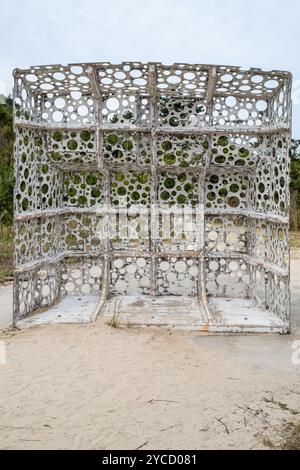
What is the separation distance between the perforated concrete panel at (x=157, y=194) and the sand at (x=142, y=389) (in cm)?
63

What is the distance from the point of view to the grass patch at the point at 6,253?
911cm

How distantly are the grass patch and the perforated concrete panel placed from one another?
216 cm

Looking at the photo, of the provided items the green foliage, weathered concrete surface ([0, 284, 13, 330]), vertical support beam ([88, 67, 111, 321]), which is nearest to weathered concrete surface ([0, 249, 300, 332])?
weathered concrete surface ([0, 284, 13, 330])

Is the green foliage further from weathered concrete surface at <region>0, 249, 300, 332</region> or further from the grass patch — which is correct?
weathered concrete surface at <region>0, 249, 300, 332</region>

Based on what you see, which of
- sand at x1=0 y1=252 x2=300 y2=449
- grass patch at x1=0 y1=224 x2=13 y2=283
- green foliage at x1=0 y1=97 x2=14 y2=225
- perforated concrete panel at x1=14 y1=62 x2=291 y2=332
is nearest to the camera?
sand at x1=0 y1=252 x2=300 y2=449

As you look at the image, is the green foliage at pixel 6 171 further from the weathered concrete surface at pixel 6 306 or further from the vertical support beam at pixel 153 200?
the vertical support beam at pixel 153 200

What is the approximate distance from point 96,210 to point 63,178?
787 mm

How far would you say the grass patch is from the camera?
9.11m

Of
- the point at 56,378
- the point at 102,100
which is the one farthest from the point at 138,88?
the point at 56,378

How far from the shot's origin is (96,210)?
7.02 m

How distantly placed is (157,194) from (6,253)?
5.40m

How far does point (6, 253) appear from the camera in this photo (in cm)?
1072

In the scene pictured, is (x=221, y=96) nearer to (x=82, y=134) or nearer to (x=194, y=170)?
(x=194, y=170)

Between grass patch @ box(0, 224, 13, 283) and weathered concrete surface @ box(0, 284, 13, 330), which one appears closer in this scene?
weathered concrete surface @ box(0, 284, 13, 330)
